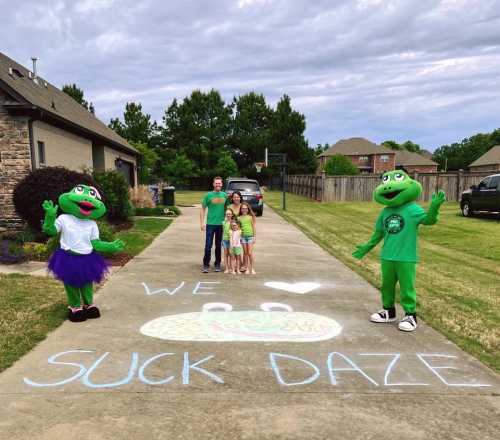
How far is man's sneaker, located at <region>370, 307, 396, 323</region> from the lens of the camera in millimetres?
5023

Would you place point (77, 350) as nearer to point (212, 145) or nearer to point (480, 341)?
point (480, 341)

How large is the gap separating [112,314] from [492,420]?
4086 millimetres

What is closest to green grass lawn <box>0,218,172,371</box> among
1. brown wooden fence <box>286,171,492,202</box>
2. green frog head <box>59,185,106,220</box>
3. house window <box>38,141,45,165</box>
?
green frog head <box>59,185,106,220</box>

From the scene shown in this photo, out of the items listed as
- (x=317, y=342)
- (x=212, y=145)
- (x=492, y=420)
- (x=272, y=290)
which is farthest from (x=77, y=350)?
(x=212, y=145)

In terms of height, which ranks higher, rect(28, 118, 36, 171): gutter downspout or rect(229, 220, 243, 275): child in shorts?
rect(28, 118, 36, 171): gutter downspout

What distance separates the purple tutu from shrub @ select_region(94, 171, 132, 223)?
346 inches

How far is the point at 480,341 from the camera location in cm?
443

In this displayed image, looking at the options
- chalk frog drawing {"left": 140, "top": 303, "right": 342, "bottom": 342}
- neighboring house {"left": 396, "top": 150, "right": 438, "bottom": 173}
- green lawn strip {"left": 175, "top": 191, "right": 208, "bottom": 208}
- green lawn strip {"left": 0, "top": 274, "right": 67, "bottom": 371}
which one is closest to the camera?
green lawn strip {"left": 0, "top": 274, "right": 67, "bottom": 371}

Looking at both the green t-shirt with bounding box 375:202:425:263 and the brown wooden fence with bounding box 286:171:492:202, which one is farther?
the brown wooden fence with bounding box 286:171:492:202

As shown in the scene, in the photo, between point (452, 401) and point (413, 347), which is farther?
point (413, 347)

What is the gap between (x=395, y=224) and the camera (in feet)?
15.9

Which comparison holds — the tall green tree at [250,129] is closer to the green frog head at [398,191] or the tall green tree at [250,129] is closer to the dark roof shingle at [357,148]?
the dark roof shingle at [357,148]

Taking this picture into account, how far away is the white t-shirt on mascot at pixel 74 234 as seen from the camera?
4871 mm

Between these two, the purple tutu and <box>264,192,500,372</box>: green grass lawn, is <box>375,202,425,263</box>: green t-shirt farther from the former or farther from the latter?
the purple tutu
